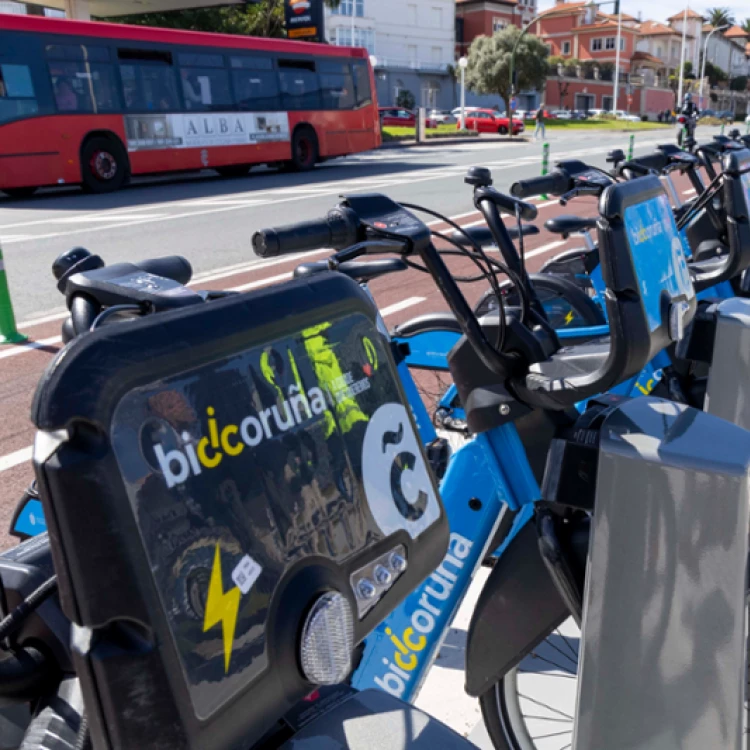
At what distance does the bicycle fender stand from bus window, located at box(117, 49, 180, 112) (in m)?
16.9

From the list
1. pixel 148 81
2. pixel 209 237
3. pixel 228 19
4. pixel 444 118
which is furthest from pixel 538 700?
pixel 444 118

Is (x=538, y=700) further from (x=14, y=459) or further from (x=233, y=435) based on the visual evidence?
(x=14, y=459)

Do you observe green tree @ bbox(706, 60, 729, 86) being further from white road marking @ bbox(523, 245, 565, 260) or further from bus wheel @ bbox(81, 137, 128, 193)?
white road marking @ bbox(523, 245, 565, 260)

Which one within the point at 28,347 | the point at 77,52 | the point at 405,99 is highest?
the point at 77,52

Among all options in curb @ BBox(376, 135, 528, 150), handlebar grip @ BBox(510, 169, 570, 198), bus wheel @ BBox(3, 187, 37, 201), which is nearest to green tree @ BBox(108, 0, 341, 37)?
curb @ BBox(376, 135, 528, 150)

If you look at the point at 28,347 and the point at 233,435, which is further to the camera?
the point at 28,347

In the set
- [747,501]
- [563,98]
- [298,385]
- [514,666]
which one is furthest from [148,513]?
[563,98]

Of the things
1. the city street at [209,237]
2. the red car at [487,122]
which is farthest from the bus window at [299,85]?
the red car at [487,122]

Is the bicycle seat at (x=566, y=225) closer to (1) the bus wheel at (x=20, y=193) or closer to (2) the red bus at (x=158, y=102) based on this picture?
(2) the red bus at (x=158, y=102)

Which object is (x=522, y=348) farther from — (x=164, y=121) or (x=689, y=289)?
(x=164, y=121)

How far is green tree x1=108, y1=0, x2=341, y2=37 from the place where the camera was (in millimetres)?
30500

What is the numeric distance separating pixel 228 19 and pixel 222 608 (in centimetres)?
3504

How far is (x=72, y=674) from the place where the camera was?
114cm

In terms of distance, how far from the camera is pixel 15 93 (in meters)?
14.9
